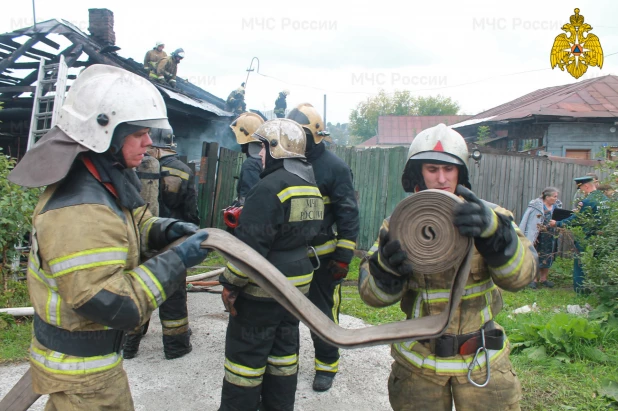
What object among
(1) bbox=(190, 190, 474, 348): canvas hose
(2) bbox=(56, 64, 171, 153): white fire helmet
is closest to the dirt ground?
(1) bbox=(190, 190, 474, 348): canvas hose

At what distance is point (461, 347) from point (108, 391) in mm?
1664

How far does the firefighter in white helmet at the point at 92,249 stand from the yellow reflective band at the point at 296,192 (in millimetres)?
1142

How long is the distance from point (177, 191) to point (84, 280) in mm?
3106

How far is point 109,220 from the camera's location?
6.24 ft

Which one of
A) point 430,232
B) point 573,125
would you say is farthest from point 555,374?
point 573,125

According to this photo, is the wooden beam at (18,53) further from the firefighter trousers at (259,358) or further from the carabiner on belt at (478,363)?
the carabiner on belt at (478,363)

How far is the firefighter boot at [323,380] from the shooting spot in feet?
13.4

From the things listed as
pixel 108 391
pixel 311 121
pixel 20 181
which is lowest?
pixel 108 391

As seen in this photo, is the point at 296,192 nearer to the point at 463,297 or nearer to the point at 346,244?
the point at 346,244

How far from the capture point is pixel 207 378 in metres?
4.21

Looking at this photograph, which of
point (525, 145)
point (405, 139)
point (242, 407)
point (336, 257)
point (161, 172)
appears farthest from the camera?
point (405, 139)

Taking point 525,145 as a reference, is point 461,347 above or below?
below

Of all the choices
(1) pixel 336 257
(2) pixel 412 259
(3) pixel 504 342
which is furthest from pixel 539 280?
(2) pixel 412 259

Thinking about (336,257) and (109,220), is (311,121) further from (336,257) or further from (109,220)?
(109,220)
